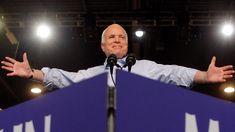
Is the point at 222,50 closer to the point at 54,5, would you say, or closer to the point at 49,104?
the point at 54,5

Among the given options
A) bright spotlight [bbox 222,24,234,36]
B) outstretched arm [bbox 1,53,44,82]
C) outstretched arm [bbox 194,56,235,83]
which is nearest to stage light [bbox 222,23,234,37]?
bright spotlight [bbox 222,24,234,36]

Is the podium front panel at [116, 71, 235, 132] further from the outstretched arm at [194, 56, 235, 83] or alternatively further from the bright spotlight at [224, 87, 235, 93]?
the bright spotlight at [224, 87, 235, 93]

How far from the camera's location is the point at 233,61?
660cm

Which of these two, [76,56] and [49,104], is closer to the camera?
[49,104]

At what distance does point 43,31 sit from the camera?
5.63 meters

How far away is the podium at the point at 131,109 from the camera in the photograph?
1037 mm

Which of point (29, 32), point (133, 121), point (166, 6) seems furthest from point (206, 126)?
point (29, 32)

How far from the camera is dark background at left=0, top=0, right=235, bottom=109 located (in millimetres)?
5371

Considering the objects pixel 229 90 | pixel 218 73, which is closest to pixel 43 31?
pixel 229 90

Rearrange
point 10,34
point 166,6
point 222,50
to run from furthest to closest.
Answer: point 222,50
point 10,34
point 166,6

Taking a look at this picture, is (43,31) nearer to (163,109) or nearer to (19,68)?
(19,68)

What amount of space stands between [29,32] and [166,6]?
1731 millimetres

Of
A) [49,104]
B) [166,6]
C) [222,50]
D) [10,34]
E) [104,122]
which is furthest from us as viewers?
[222,50]

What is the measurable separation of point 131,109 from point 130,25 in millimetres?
4415
